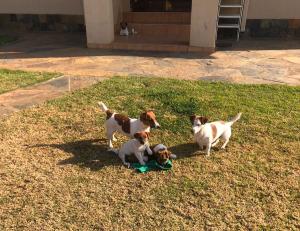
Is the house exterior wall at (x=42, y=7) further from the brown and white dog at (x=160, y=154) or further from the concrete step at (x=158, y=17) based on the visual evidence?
the brown and white dog at (x=160, y=154)

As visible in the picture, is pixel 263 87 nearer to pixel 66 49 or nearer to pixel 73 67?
pixel 73 67

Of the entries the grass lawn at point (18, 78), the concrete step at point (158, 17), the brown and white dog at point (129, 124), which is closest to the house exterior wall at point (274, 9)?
the concrete step at point (158, 17)

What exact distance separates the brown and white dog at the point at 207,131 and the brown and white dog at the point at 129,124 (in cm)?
61

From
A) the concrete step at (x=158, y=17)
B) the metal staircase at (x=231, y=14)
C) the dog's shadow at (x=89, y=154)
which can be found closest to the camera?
the dog's shadow at (x=89, y=154)

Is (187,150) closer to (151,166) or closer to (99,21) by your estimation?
(151,166)

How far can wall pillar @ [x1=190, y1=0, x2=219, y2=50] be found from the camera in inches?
407

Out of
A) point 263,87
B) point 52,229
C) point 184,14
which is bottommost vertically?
point 52,229

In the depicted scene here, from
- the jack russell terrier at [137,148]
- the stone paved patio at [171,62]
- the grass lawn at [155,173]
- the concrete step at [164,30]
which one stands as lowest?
the grass lawn at [155,173]

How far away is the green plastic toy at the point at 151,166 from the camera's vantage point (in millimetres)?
5191

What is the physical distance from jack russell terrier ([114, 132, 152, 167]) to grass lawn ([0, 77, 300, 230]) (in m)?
0.18

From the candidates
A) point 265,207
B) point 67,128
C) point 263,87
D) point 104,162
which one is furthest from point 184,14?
point 265,207

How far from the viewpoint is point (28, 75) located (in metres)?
8.86

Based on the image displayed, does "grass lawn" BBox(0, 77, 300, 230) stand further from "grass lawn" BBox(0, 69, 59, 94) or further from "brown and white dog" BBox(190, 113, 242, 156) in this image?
"grass lawn" BBox(0, 69, 59, 94)

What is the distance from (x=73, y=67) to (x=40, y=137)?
151 inches
